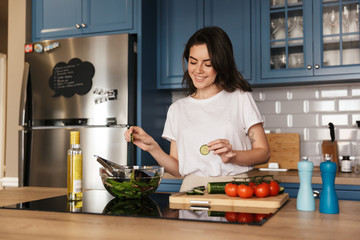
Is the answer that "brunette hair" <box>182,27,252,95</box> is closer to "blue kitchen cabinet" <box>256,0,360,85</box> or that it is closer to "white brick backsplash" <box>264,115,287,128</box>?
"blue kitchen cabinet" <box>256,0,360,85</box>

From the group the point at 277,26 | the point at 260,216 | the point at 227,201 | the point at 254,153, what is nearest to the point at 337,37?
the point at 277,26

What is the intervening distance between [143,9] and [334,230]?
2509 mm

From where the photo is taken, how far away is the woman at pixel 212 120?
180cm

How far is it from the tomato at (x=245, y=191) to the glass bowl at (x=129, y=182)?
331 mm

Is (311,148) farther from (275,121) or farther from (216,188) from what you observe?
(216,188)

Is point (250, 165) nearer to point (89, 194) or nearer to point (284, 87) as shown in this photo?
point (89, 194)

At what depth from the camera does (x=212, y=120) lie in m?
1.90

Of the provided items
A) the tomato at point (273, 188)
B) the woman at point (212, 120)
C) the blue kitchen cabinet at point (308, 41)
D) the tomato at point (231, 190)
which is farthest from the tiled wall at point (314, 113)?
the tomato at point (231, 190)

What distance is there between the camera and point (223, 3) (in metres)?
3.20

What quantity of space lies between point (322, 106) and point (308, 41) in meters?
0.55

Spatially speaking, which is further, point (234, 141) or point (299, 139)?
point (299, 139)

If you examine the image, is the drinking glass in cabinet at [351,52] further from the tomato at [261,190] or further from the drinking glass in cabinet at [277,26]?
the tomato at [261,190]

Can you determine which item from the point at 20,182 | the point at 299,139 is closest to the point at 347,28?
the point at 299,139

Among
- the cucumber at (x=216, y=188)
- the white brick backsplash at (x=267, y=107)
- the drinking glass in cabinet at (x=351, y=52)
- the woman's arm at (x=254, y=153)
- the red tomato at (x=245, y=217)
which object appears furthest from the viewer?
the white brick backsplash at (x=267, y=107)
